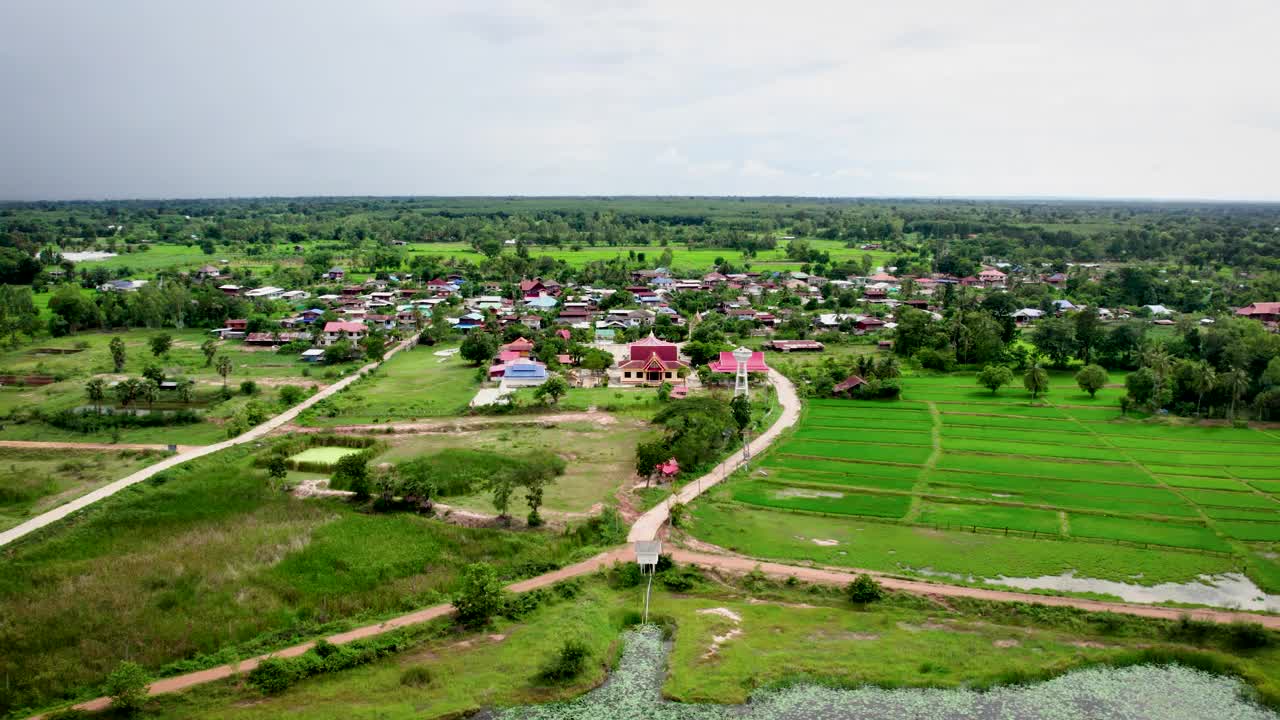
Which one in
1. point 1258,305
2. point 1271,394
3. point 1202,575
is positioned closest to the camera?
point 1202,575

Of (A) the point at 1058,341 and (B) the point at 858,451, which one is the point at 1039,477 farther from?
(A) the point at 1058,341

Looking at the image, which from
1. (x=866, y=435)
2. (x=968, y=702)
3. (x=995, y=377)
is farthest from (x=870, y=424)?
(x=968, y=702)

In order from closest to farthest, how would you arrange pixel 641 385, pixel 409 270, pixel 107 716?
pixel 107 716 < pixel 641 385 < pixel 409 270

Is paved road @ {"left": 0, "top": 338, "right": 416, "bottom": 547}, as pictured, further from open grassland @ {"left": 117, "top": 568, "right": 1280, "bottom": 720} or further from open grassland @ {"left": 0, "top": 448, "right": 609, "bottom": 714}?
open grassland @ {"left": 117, "top": 568, "right": 1280, "bottom": 720}

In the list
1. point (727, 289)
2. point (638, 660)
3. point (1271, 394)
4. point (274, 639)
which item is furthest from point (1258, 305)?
point (274, 639)

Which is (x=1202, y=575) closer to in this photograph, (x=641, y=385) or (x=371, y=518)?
(x=371, y=518)

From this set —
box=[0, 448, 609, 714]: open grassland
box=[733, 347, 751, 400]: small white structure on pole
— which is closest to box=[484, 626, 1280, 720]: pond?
box=[0, 448, 609, 714]: open grassland

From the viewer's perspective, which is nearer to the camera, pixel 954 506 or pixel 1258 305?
pixel 954 506
